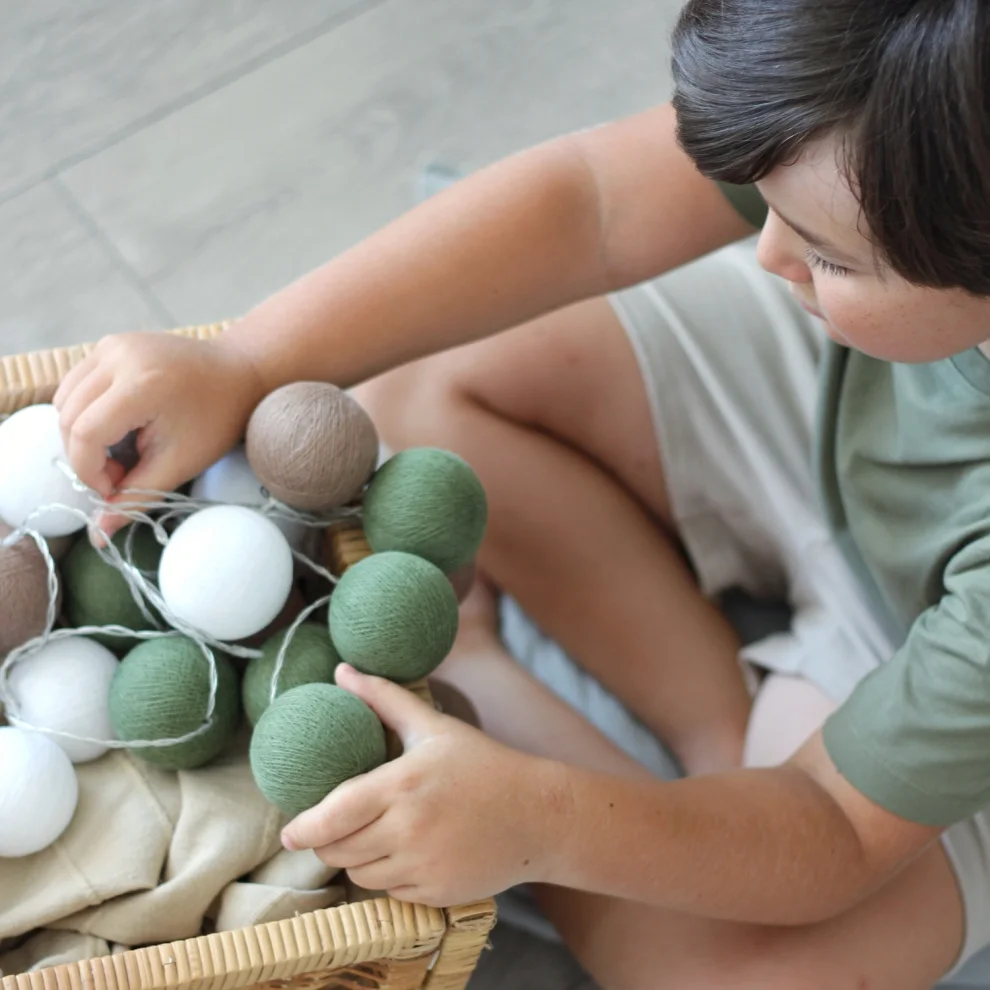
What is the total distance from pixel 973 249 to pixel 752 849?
14.0 inches

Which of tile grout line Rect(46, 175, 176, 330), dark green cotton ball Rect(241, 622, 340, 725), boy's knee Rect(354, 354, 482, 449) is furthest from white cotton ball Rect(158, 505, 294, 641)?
tile grout line Rect(46, 175, 176, 330)

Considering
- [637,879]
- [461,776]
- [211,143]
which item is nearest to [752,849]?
[637,879]

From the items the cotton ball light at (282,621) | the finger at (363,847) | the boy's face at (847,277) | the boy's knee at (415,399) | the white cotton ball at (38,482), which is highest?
the white cotton ball at (38,482)

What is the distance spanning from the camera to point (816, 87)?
472mm

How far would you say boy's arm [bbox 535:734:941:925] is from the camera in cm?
65

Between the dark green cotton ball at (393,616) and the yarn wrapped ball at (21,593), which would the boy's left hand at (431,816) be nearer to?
the dark green cotton ball at (393,616)

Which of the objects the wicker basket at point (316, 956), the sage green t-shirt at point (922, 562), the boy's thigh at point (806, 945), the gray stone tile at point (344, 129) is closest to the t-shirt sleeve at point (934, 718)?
the sage green t-shirt at point (922, 562)

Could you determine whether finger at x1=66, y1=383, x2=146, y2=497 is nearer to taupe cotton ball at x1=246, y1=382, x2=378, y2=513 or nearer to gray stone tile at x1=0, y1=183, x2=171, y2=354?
taupe cotton ball at x1=246, y1=382, x2=378, y2=513

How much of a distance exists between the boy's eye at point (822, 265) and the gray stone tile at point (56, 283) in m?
0.73

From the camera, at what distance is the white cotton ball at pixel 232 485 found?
68 cm

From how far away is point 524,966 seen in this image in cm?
91

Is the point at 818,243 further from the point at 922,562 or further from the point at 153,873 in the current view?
the point at 153,873

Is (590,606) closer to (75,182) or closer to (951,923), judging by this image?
(951,923)

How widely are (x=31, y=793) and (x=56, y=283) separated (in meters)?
0.68
